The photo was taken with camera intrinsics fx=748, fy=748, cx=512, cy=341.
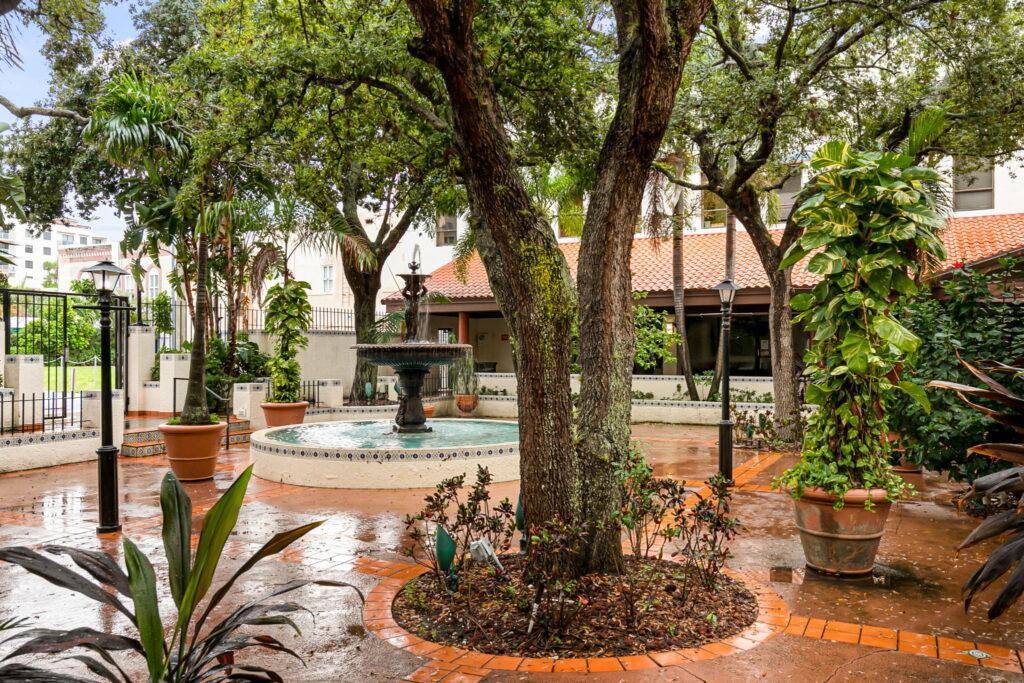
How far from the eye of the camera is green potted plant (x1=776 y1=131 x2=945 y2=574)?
18.0ft

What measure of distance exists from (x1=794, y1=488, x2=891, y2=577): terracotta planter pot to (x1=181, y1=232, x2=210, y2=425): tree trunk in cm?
767

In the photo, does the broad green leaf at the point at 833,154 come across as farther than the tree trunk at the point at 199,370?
No

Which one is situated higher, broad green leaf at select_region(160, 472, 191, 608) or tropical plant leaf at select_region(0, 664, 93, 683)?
broad green leaf at select_region(160, 472, 191, 608)

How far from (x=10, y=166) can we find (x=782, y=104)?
1836 centimetres

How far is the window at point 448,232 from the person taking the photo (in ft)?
83.8

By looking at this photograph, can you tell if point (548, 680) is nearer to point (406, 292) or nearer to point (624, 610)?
point (624, 610)

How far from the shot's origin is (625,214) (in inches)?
198

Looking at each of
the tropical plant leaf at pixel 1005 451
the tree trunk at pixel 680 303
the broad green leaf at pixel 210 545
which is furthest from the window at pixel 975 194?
the broad green leaf at pixel 210 545

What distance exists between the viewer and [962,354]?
7594 mm

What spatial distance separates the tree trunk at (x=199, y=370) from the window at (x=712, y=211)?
14.4 m

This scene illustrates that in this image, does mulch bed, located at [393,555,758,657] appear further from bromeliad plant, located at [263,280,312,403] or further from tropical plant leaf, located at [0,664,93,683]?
bromeliad plant, located at [263,280,312,403]

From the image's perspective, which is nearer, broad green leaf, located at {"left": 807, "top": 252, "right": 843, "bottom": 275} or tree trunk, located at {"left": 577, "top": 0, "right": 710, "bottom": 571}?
tree trunk, located at {"left": 577, "top": 0, "right": 710, "bottom": 571}

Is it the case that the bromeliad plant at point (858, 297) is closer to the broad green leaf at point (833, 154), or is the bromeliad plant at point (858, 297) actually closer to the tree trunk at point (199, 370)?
the broad green leaf at point (833, 154)

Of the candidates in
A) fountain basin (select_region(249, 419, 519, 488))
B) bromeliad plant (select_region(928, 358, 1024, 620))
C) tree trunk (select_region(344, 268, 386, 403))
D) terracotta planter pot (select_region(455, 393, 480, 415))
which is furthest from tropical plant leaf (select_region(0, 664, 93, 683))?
terracotta planter pot (select_region(455, 393, 480, 415))
